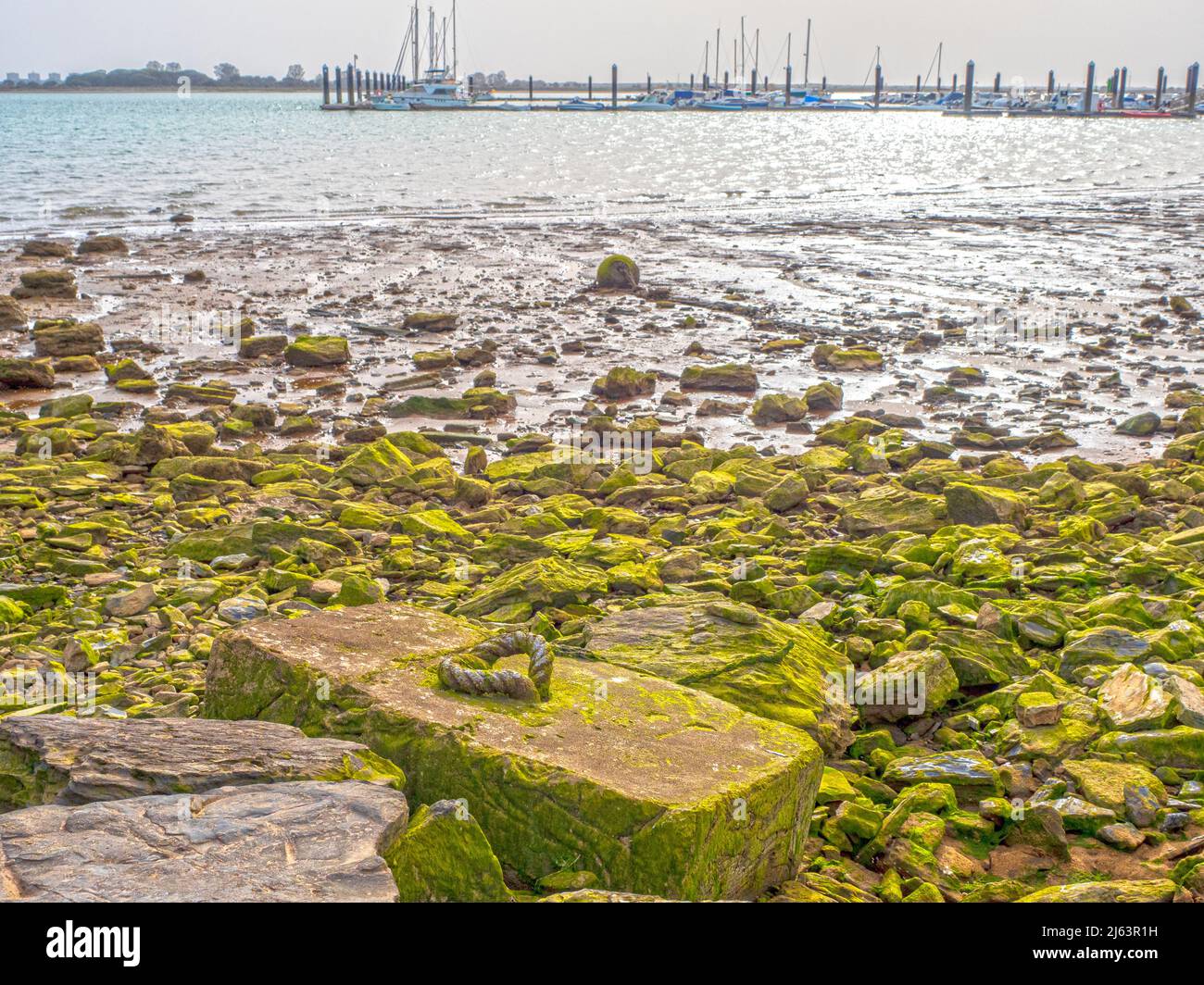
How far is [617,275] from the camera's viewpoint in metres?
20.3

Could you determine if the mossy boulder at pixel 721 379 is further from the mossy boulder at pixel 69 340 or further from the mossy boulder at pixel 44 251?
the mossy boulder at pixel 44 251

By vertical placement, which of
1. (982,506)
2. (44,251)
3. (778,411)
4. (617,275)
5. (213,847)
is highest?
(44,251)

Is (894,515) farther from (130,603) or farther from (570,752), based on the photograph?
(130,603)

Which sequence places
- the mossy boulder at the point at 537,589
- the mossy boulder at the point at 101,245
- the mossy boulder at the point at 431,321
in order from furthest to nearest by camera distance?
the mossy boulder at the point at 101,245 < the mossy boulder at the point at 431,321 < the mossy boulder at the point at 537,589

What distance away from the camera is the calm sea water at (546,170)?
3588 cm

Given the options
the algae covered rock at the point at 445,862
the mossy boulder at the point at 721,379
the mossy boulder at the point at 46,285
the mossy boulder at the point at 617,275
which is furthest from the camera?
the mossy boulder at the point at 617,275

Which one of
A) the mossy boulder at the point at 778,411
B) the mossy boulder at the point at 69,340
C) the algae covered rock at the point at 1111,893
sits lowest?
the algae covered rock at the point at 1111,893

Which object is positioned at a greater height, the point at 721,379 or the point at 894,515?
the point at 721,379

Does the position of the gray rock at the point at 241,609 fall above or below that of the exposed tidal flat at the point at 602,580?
below

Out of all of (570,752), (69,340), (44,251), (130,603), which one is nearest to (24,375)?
(69,340)

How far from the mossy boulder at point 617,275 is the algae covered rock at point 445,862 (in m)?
17.0

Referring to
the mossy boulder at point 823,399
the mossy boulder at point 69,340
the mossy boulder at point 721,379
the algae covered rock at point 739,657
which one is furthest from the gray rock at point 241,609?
the mossy boulder at point 69,340

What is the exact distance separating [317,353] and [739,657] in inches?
403
